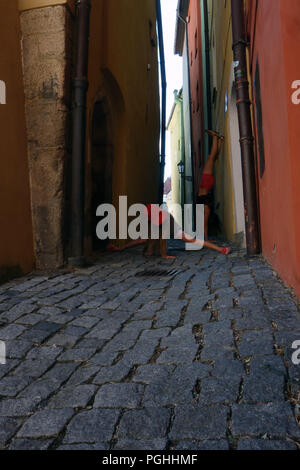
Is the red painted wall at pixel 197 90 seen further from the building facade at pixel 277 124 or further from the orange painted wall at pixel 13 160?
the orange painted wall at pixel 13 160

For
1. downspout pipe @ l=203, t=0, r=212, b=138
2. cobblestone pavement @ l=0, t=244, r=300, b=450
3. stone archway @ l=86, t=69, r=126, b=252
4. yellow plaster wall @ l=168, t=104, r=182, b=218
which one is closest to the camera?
cobblestone pavement @ l=0, t=244, r=300, b=450

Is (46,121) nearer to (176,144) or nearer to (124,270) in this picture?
(124,270)

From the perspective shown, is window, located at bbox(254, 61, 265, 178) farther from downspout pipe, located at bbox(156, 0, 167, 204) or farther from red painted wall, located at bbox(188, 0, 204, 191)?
red painted wall, located at bbox(188, 0, 204, 191)

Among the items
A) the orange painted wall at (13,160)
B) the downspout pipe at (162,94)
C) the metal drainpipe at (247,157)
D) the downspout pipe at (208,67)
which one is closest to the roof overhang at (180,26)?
the downspout pipe at (162,94)

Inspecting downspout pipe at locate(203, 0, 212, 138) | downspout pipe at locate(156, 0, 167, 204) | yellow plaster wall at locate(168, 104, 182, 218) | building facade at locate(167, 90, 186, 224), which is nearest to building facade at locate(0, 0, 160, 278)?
downspout pipe at locate(203, 0, 212, 138)

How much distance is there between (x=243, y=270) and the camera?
4293 mm

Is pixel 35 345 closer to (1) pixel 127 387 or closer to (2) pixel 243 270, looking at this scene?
(1) pixel 127 387

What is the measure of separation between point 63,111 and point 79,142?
386 mm

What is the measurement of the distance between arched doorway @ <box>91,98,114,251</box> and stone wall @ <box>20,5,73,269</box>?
7.60ft

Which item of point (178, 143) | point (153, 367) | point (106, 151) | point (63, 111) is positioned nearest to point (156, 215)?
point (63, 111)

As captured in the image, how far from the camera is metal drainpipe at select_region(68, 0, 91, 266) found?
5.20 meters

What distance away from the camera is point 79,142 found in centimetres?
521

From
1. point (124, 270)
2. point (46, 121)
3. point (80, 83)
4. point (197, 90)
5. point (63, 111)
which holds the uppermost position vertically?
point (197, 90)

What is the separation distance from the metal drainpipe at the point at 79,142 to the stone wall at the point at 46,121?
154 mm
